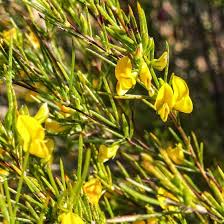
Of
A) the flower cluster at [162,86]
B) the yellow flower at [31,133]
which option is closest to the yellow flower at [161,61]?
the flower cluster at [162,86]

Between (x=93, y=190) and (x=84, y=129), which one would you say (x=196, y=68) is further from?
(x=93, y=190)

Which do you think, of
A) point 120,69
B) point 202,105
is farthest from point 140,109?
point 120,69

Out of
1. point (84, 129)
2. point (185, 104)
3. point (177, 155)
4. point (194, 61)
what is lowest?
point (194, 61)

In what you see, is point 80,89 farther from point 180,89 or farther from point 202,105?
point 202,105

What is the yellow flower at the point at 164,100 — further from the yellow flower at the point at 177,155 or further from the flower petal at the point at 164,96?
the yellow flower at the point at 177,155

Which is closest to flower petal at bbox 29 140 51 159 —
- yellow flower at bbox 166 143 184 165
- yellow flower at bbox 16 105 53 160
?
yellow flower at bbox 16 105 53 160

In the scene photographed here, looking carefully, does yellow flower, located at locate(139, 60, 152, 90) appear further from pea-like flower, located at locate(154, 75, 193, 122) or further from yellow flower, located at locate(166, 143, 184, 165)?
yellow flower, located at locate(166, 143, 184, 165)

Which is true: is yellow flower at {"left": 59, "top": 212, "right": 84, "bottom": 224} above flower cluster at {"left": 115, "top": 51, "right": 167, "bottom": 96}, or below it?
below

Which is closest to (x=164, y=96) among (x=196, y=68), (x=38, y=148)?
(x=38, y=148)
